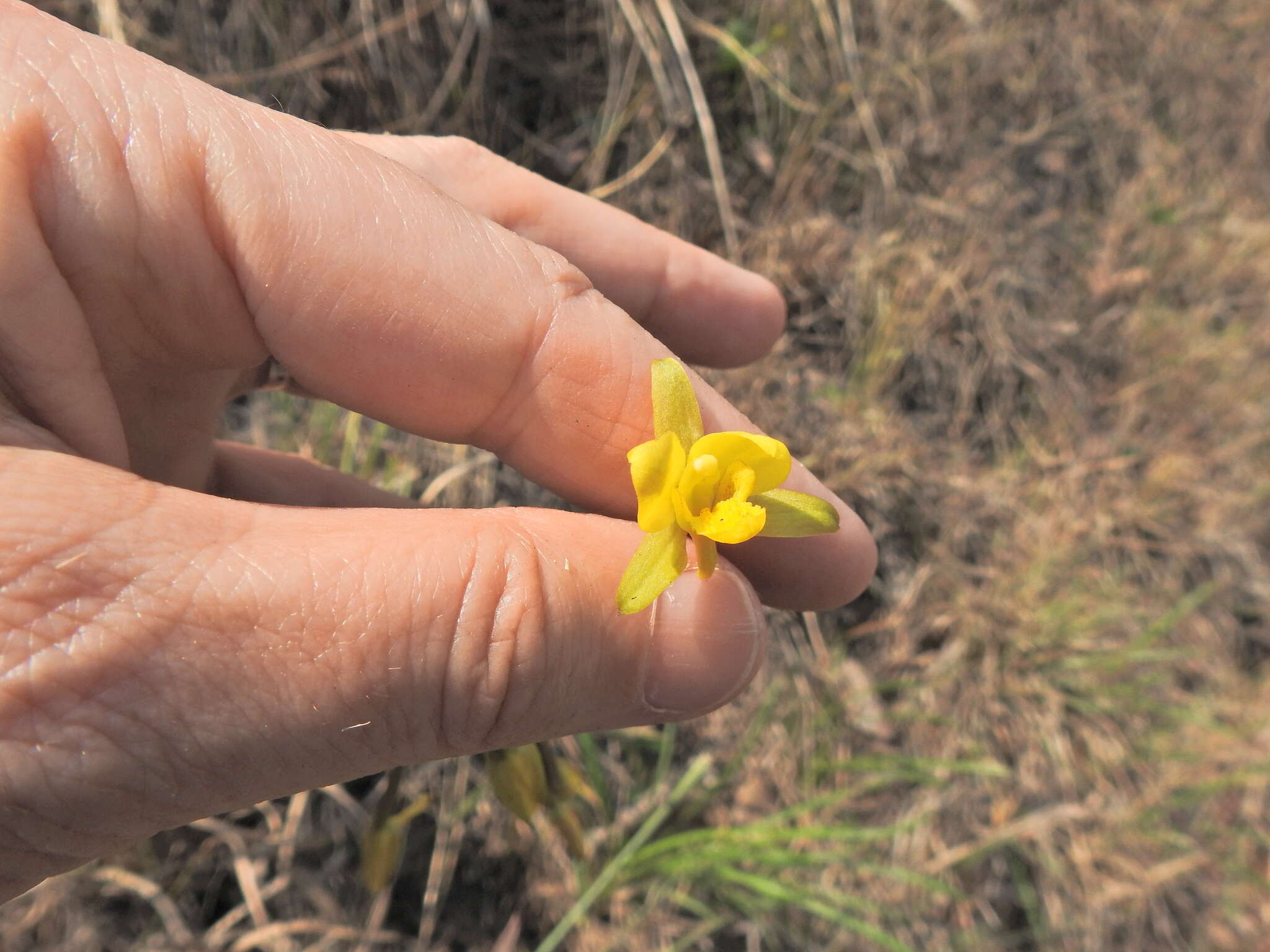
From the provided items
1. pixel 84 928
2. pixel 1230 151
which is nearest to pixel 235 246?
pixel 84 928

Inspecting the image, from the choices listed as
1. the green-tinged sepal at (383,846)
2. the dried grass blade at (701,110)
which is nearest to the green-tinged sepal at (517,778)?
the green-tinged sepal at (383,846)

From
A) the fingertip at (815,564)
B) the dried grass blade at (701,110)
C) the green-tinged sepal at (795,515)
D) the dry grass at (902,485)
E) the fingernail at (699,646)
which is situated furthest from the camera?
the dried grass blade at (701,110)

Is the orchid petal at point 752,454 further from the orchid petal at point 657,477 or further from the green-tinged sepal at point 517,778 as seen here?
the green-tinged sepal at point 517,778

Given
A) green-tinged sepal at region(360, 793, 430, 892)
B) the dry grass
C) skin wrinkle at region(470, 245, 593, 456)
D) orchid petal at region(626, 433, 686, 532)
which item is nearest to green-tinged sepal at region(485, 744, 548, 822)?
green-tinged sepal at region(360, 793, 430, 892)

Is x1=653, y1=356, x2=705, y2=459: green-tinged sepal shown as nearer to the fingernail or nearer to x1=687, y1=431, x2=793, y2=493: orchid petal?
x1=687, y1=431, x2=793, y2=493: orchid petal

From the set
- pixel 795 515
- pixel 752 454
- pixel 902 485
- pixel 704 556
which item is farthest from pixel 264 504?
pixel 902 485
